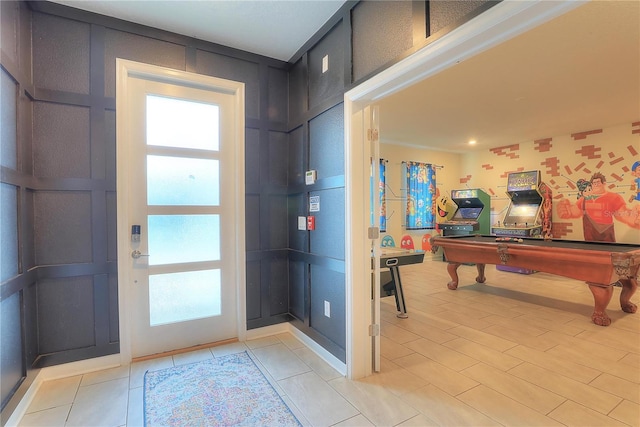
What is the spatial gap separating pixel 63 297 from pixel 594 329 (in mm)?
4958

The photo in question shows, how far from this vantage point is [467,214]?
7.02 m

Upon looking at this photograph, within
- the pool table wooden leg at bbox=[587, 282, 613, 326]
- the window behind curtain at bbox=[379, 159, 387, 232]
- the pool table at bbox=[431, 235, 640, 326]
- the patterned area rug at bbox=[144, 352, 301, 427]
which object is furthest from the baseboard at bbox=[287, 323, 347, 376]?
the window behind curtain at bbox=[379, 159, 387, 232]

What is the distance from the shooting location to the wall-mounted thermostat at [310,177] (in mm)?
2755

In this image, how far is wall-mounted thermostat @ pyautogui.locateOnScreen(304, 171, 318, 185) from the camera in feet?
9.04

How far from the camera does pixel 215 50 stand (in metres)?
2.85

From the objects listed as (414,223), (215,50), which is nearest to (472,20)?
(215,50)

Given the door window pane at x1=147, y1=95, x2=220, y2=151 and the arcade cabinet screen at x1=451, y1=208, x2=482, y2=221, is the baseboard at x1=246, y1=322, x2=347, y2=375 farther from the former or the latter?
the arcade cabinet screen at x1=451, y1=208, x2=482, y2=221

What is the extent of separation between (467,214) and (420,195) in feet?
3.72

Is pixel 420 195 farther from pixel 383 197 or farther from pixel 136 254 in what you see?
pixel 136 254


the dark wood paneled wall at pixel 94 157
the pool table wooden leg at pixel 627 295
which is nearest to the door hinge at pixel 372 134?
the dark wood paneled wall at pixel 94 157

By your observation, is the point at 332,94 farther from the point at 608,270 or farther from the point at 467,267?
the point at 467,267

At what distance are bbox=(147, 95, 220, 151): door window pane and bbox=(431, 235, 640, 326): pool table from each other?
3.79 meters

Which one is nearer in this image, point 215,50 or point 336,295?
point 336,295

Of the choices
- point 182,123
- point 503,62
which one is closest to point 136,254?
point 182,123
